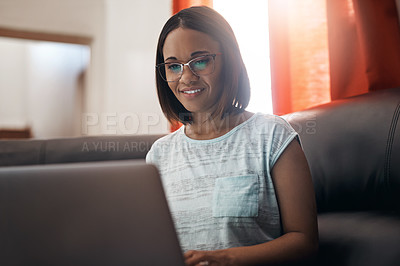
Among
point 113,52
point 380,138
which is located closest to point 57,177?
point 380,138

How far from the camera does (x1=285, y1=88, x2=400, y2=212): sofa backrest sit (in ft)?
2.91

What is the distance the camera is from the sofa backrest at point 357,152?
89cm

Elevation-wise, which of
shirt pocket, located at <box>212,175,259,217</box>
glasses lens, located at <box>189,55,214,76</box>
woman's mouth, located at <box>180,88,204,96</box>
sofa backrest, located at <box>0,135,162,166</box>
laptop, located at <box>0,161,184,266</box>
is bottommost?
shirt pocket, located at <box>212,175,259,217</box>

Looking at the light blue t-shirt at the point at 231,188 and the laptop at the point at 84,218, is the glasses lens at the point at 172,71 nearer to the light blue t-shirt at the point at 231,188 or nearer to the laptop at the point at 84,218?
the light blue t-shirt at the point at 231,188

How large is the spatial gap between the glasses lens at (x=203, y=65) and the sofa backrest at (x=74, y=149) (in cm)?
53

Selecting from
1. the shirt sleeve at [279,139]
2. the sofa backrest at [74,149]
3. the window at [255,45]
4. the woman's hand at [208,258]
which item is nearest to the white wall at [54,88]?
the window at [255,45]

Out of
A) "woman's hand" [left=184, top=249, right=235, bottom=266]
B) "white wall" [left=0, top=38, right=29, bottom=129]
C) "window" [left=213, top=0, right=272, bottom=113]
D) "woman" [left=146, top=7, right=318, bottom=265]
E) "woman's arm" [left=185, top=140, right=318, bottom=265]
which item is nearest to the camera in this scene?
"woman's hand" [left=184, top=249, right=235, bottom=266]

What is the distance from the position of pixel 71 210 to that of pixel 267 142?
60cm

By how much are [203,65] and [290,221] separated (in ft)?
1.37

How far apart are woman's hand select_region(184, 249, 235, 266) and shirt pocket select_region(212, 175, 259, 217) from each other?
184mm

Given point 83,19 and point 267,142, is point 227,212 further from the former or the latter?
point 83,19

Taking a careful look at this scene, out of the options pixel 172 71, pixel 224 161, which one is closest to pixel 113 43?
pixel 172 71

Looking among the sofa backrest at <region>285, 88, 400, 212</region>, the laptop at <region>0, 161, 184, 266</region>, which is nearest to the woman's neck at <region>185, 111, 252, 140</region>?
the sofa backrest at <region>285, 88, 400, 212</region>

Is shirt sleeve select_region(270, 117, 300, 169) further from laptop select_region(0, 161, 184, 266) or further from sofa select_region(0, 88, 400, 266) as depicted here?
laptop select_region(0, 161, 184, 266)
